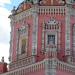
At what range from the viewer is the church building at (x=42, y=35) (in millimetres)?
41625

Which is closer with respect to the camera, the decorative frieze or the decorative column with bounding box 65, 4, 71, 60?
→ the decorative frieze

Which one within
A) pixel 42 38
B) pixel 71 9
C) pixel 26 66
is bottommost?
pixel 26 66

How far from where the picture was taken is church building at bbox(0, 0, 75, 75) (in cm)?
4162

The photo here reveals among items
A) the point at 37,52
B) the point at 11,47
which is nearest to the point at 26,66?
the point at 37,52

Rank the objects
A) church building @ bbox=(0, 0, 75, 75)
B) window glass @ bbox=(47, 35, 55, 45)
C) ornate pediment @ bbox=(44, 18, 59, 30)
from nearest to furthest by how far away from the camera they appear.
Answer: church building @ bbox=(0, 0, 75, 75)
window glass @ bbox=(47, 35, 55, 45)
ornate pediment @ bbox=(44, 18, 59, 30)

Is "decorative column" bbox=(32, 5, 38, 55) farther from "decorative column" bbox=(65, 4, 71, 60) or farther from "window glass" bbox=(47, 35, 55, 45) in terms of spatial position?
"decorative column" bbox=(65, 4, 71, 60)

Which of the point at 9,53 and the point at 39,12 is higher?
→ the point at 39,12

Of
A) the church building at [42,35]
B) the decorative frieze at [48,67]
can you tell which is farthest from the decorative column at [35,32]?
the decorative frieze at [48,67]

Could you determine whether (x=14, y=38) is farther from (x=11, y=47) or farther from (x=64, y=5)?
(x=64, y=5)

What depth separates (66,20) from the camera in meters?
43.0

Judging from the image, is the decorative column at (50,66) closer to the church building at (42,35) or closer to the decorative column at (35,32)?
the church building at (42,35)

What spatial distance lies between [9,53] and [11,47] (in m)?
0.67

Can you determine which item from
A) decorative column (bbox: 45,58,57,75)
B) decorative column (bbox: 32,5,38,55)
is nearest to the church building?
decorative column (bbox: 32,5,38,55)

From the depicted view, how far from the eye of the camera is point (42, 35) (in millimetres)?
42625
